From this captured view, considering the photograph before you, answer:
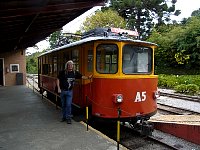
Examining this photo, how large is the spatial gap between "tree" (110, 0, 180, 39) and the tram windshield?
40.8m

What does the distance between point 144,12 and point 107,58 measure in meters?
46.6

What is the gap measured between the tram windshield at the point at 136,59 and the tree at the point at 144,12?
134ft

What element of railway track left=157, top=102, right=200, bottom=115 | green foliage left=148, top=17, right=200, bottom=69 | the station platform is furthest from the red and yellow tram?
green foliage left=148, top=17, right=200, bottom=69

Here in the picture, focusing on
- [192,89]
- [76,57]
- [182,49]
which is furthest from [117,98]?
[182,49]

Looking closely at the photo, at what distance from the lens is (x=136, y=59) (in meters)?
8.66

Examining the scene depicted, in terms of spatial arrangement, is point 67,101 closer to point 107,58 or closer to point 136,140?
point 107,58

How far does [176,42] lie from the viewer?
31.5 metres

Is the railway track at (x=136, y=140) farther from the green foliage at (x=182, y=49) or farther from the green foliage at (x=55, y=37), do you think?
the green foliage at (x=182, y=49)

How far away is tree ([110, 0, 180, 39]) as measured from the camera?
165ft

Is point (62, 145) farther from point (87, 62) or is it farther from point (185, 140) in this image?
point (185, 140)

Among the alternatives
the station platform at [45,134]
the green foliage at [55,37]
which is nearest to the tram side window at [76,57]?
the station platform at [45,134]

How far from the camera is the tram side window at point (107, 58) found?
8312 millimetres

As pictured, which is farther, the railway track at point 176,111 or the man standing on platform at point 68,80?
the railway track at point 176,111

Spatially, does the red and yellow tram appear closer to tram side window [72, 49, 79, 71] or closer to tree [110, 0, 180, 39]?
tram side window [72, 49, 79, 71]
